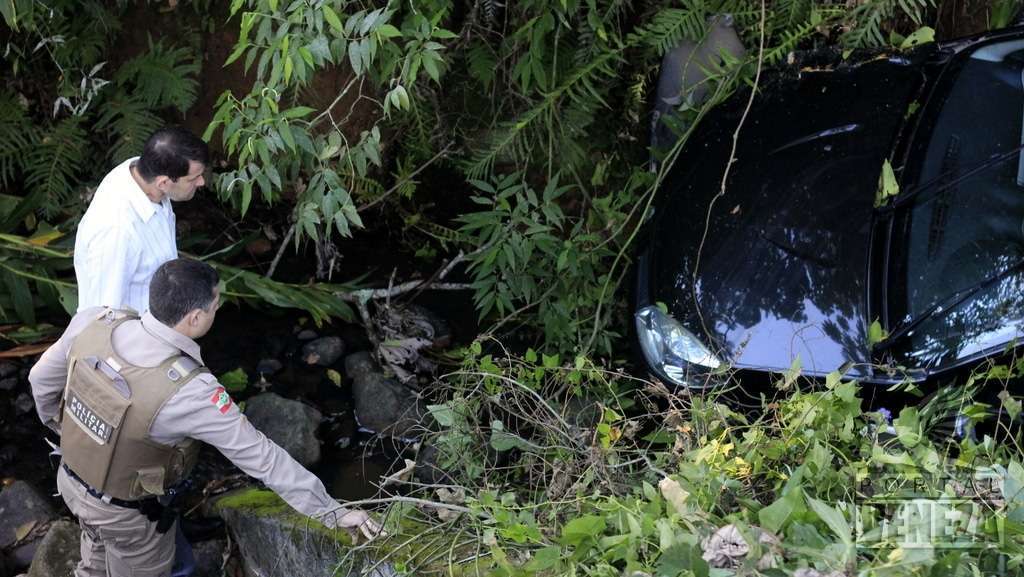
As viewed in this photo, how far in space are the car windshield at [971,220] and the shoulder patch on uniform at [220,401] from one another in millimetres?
2148

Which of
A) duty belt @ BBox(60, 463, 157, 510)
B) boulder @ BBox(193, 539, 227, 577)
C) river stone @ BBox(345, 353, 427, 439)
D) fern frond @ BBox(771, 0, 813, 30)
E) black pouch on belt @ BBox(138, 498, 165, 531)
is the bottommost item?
boulder @ BBox(193, 539, 227, 577)

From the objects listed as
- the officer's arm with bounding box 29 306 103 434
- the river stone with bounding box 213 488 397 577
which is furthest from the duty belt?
the river stone with bounding box 213 488 397 577

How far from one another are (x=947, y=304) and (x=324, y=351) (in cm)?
262

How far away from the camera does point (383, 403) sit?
13.5 ft

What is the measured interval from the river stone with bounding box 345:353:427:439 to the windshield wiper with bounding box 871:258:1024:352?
1.88m

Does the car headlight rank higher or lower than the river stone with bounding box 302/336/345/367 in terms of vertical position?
higher

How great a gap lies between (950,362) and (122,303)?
101 inches

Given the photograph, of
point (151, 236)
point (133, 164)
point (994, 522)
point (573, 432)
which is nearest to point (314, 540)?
point (573, 432)

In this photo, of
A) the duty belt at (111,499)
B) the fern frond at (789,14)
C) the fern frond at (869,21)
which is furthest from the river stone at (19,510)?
the fern frond at (869,21)

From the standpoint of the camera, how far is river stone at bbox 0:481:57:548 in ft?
11.5

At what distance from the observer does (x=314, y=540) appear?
2785 mm

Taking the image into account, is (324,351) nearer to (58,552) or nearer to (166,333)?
(58,552)

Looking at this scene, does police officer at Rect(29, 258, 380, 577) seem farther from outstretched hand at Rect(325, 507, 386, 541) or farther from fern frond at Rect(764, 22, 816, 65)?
fern frond at Rect(764, 22, 816, 65)

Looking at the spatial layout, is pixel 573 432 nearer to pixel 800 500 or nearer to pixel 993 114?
pixel 800 500
